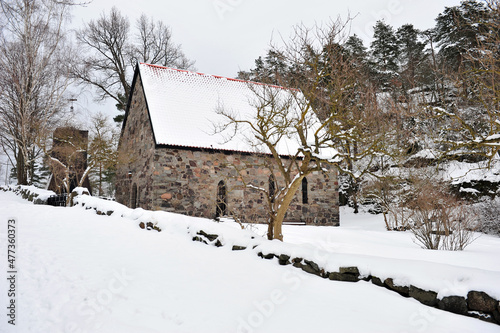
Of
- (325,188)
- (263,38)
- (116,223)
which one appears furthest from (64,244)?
(325,188)

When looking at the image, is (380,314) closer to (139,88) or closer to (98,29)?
(139,88)

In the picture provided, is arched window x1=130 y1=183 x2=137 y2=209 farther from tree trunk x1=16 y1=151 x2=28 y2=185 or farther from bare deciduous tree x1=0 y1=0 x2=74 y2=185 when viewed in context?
tree trunk x1=16 y1=151 x2=28 y2=185

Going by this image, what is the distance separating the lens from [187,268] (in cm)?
528

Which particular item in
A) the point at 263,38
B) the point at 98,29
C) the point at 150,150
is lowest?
the point at 150,150

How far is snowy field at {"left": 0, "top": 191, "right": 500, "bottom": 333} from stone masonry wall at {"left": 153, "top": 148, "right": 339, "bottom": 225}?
22.5ft

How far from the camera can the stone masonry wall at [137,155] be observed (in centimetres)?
1416

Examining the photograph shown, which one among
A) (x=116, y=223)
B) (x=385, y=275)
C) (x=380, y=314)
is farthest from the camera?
(x=116, y=223)

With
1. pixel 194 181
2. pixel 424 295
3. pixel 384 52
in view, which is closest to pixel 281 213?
pixel 424 295

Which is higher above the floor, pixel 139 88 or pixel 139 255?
pixel 139 88

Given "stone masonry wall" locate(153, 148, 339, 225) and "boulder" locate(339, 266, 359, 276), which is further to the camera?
"stone masonry wall" locate(153, 148, 339, 225)

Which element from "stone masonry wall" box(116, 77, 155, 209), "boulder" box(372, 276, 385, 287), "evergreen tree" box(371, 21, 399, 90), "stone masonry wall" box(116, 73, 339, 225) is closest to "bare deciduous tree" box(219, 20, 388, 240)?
"boulder" box(372, 276, 385, 287)

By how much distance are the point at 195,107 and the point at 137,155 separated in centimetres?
366

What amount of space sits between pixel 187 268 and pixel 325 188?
12.7m

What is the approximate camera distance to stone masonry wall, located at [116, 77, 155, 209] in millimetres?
14156
